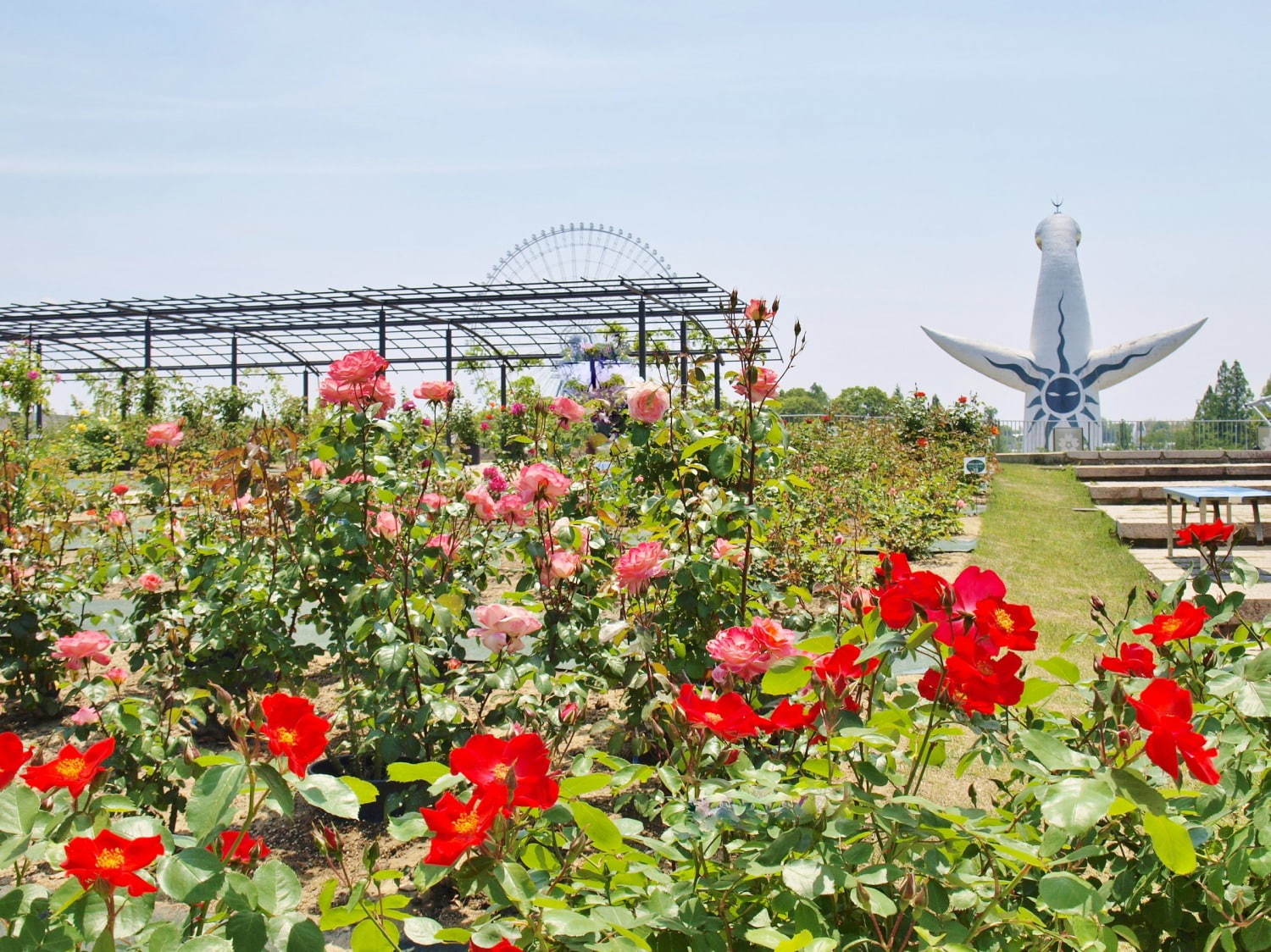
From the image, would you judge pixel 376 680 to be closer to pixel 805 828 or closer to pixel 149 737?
pixel 149 737

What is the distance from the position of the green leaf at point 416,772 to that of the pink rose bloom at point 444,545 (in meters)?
1.71

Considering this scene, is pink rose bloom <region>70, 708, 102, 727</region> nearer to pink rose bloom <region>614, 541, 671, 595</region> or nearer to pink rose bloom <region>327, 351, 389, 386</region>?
pink rose bloom <region>327, 351, 389, 386</region>

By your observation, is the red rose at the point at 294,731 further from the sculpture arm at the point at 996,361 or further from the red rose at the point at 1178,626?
the sculpture arm at the point at 996,361

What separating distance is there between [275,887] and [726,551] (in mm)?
1529

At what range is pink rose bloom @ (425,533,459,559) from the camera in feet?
8.95

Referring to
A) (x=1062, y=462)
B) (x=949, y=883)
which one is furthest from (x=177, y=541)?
(x=1062, y=462)

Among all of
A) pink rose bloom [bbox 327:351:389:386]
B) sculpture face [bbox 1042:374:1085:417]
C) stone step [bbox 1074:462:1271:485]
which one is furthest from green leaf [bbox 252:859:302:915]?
sculpture face [bbox 1042:374:1085:417]

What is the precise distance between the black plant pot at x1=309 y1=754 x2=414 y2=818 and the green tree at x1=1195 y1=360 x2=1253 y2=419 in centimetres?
5927

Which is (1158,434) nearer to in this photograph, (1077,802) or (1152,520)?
(1152,520)

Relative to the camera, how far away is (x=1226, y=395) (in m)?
56.0

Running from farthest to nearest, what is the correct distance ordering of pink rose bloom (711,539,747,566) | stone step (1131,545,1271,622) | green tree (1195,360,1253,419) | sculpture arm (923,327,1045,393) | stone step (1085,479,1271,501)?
green tree (1195,360,1253,419), sculpture arm (923,327,1045,393), stone step (1085,479,1271,501), stone step (1131,545,1271,622), pink rose bloom (711,539,747,566)

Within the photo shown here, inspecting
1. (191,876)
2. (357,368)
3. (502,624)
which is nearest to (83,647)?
(357,368)

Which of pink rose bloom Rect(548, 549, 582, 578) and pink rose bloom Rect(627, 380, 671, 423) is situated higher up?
pink rose bloom Rect(627, 380, 671, 423)

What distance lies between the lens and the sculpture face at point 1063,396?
86.1ft
